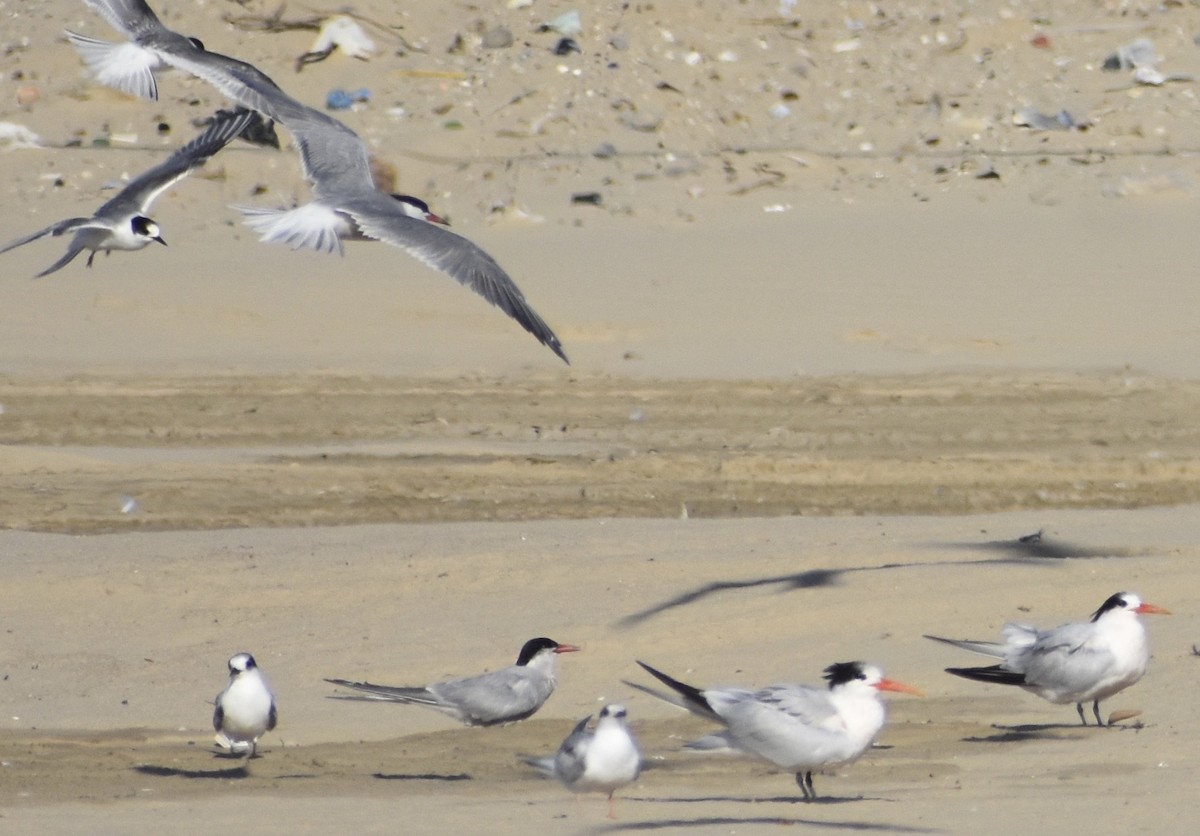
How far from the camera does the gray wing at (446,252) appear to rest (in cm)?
796

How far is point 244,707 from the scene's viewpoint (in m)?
6.42

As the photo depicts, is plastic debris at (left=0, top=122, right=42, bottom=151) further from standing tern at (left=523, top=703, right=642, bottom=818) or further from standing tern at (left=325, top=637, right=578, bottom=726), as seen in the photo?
standing tern at (left=523, top=703, right=642, bottom=818)

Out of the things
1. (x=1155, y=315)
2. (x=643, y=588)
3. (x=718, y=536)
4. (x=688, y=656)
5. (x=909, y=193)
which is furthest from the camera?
(x=909, y=193)

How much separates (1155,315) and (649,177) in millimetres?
3857

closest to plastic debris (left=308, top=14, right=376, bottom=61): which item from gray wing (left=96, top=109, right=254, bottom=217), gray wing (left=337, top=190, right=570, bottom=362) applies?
gray wing (left=96, top=109, right=254, bottom=217)

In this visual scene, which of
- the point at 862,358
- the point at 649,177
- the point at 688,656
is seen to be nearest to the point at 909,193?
the point at 649,177

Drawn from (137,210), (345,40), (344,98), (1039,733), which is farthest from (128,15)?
(345,40)

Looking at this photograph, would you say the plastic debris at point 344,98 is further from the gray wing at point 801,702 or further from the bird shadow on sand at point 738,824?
the bird shadow on sand at point 738,824

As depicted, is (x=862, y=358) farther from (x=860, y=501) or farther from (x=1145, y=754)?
(x=1145, y=754)

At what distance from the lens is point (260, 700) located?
21.1 feet

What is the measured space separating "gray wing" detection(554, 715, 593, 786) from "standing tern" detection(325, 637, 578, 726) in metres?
0.79

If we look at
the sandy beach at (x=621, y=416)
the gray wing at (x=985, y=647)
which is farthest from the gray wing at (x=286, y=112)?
the gray wing at (x=985, y=647)

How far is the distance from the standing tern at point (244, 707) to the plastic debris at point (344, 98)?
10.5 metres

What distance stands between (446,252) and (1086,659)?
2.90m
